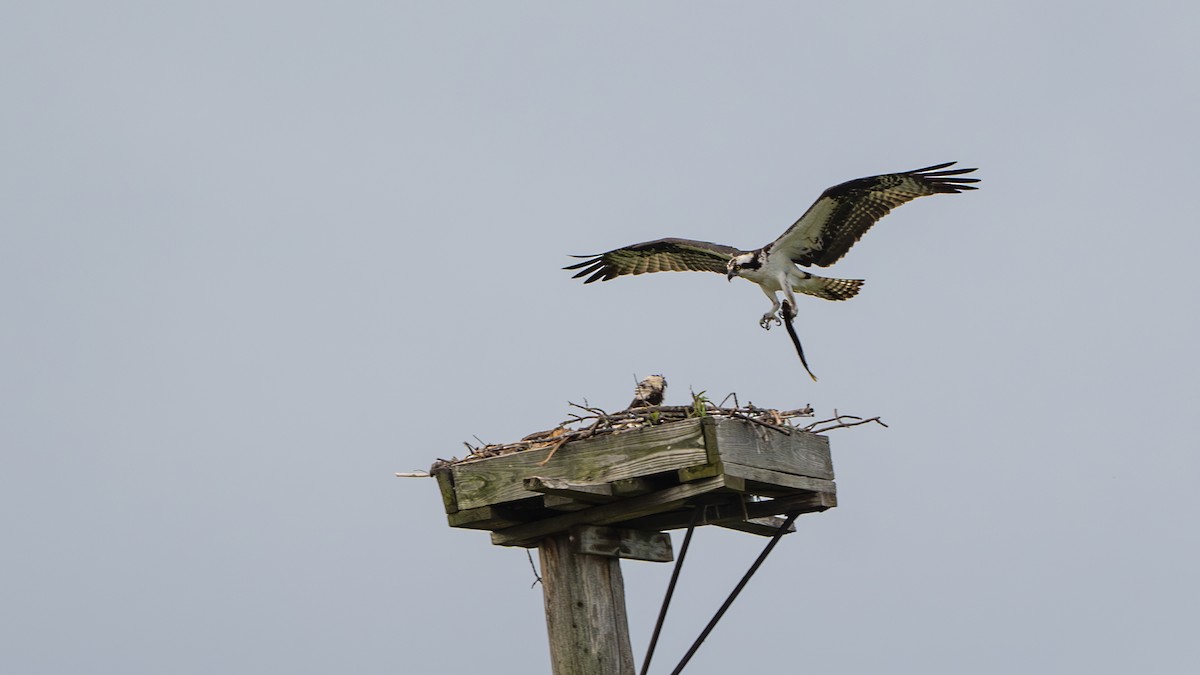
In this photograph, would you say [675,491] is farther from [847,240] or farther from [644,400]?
[847,240]

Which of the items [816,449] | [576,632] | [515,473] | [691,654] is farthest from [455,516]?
[816,449]

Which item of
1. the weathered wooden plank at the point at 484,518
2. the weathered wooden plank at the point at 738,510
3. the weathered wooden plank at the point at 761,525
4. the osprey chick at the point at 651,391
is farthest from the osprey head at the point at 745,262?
the weathered wooden plank at the point at 484,518

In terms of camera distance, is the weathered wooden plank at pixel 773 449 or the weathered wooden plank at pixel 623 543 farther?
the weathered wooden plank at pixel 623 543

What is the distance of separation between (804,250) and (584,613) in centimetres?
469

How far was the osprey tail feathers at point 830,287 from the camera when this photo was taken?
939 centimetres

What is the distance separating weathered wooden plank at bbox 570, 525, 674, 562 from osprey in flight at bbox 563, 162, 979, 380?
3436 mm

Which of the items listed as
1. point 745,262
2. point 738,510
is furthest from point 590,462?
point 745,262

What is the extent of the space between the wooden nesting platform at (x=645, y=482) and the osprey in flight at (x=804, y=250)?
3.39m

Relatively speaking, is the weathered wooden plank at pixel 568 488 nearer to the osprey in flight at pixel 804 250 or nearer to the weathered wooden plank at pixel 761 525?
the weathered wooden plank at pixel 761 525

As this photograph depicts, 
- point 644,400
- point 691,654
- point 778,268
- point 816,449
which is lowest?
point 691,654

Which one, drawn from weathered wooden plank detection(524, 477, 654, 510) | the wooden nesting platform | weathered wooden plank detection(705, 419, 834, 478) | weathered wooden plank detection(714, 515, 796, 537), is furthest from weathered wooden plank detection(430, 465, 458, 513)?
weathered wooden plank detection(705, 419, 834, 478)

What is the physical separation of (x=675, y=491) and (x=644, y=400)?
1971mm

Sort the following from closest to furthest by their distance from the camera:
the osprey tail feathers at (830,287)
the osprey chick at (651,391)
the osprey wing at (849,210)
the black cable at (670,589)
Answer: the black cable at (670,589) < the osprey chick at (651,391) < the osprey wing at (849,210) < the osprey tail feathers at (830,287)

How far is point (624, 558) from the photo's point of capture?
5.26 meters
